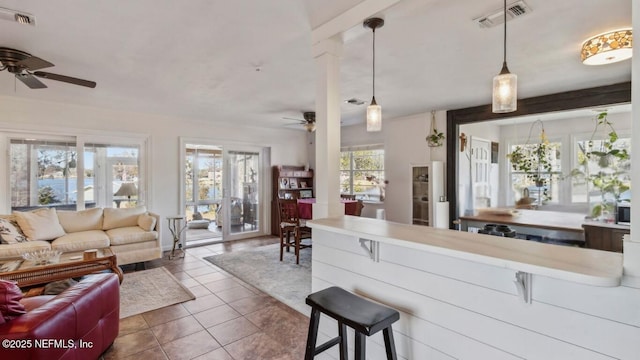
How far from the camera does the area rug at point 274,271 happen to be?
345 cm

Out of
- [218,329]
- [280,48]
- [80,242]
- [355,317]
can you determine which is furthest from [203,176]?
[355,317]

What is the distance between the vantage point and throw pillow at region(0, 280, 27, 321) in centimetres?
156

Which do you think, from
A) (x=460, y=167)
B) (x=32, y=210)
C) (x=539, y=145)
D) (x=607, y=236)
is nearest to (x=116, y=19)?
(x=32, y=210)

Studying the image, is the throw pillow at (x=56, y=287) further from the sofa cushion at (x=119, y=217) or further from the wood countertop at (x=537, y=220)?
the wood countertop at (x=537, y=220)

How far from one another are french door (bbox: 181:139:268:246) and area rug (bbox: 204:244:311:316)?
1.21 m

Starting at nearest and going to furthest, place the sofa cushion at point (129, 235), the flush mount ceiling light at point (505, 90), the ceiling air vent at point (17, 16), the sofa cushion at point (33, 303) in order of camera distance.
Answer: the flush mount ceiling light at point (505, 90) < the sofa cushion at point (33, 303) < the ceiling air vent at point (17, 16) < the sofa cushion at point (129, 235)

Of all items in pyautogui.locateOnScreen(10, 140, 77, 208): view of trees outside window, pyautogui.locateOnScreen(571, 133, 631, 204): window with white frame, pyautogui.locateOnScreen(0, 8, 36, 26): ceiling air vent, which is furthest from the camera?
pyautogui.locateOnScreen(571, 133, 631, 204): window with white frame

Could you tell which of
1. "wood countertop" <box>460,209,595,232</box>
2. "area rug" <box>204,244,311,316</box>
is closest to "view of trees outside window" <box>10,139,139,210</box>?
"area rug" <box>204,244,311,316</box>

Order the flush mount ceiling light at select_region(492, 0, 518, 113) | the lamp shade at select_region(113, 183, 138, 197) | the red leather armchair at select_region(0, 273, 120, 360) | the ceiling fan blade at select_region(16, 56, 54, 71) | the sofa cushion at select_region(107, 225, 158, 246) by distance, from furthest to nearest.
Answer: the lamp shade at select_region(113, 183, 138, 197)
the sofa cushion at select_region(107, 225, 158, 246)
the ceiling fan blade at select_region(16, 56, 54, 71)
the flush mount ceiling light at select_region(492, 0, 518, 113)
the red leather armchair at select_region(0, 273, 120, 360)

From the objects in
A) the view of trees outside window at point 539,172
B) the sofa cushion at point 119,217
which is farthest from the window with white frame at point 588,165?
the sofa cushion at point 119,217

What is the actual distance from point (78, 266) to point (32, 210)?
245 cm

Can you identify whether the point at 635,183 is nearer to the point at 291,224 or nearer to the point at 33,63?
the point at 33,63

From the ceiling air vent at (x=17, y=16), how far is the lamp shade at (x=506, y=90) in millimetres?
3086

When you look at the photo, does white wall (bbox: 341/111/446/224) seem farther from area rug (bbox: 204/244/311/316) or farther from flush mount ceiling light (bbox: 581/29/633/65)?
flush mount ceiling light (bbox: 581/29/633/65)
